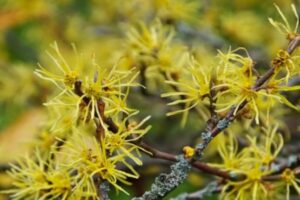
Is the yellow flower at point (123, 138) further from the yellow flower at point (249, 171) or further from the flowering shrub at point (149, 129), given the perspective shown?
the yellow flower at point (249, 171)

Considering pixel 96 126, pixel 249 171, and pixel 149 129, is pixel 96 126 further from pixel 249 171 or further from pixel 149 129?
pixel 249 171

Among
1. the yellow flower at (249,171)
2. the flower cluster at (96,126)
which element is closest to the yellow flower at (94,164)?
the flower cluster at (96,126)

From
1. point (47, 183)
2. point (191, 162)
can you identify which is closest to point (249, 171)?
point (191, 162)

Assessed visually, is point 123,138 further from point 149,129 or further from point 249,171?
point 249,171

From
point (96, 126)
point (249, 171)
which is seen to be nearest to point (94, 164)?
point (96, 126)

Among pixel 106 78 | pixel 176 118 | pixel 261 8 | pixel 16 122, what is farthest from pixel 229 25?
pixel 106 78

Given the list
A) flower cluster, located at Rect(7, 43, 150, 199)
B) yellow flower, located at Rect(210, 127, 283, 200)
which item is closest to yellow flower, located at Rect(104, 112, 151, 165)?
flower cluster, located at Rect(7, 43, 150, 199)

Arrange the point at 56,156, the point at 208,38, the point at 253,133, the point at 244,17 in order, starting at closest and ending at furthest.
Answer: the point at 56,156, the point at 253,133, the point at 208,38, the point at 244,17

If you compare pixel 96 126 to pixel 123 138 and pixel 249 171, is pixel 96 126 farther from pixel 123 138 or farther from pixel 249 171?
pixel 249 171

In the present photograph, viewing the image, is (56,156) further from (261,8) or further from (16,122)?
(261,8)

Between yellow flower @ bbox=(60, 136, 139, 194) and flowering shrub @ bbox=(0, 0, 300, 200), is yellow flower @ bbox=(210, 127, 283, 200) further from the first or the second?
yellow flower @ bbox=(60, 136, 139, 194)

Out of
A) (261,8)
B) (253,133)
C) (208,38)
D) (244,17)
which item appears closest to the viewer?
(253,133)
